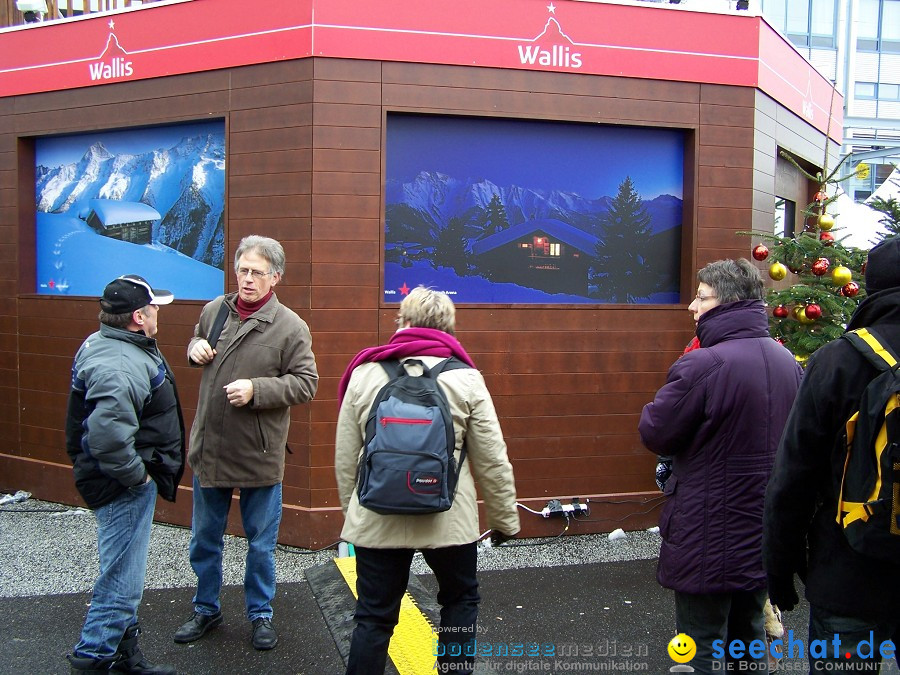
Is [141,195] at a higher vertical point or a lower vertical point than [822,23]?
lower

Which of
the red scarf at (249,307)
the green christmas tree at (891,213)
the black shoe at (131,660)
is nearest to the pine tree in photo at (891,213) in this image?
the green christmas tree at (891,213)

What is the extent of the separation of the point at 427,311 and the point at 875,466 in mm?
1641

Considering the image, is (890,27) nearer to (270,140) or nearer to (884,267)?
(270,140)

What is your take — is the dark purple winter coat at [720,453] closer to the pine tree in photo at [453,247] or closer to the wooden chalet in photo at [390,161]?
the wooden chalet in photo at [390,161]

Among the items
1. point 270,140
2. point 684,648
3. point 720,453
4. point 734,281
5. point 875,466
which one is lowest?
point 684,648

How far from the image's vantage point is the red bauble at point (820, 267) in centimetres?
547

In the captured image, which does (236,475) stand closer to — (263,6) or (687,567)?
(687,567)

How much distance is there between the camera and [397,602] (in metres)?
3.06

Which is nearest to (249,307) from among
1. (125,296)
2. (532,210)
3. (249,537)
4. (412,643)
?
(125,296)

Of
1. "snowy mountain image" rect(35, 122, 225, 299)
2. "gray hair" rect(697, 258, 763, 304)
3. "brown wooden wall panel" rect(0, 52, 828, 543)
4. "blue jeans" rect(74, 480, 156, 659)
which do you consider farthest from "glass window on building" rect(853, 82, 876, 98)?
"blue jeans" rect(74, 480, 156, 659)

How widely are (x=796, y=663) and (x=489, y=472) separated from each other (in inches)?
82.3

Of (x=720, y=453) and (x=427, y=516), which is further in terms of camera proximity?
(x=720, y=453)

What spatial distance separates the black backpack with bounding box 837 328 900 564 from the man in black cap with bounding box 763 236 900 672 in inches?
1.8

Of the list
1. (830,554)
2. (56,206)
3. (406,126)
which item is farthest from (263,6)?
(830,554)
